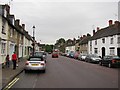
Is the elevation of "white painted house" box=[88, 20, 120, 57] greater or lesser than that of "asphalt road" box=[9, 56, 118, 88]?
greater

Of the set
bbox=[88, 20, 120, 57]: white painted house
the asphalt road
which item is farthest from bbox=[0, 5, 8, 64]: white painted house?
bbox=[88, 20, 120, 57]: white painted house

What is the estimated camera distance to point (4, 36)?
25703 mm

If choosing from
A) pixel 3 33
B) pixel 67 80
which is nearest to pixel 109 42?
pixel 3 33

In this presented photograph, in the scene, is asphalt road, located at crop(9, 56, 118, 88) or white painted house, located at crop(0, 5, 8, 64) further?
white painted house, located at crop(0, 5, 8, 64)

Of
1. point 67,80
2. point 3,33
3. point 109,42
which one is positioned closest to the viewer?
point 67,80

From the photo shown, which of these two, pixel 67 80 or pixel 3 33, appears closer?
pixel 67 80

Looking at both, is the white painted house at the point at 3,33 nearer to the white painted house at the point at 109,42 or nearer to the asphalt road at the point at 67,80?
the asphalt road at the point at 67,80

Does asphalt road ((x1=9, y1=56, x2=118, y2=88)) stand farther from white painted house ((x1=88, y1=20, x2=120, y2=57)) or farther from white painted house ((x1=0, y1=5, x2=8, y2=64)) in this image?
white painted house ((x1=88, y1=20, x2=120, y2=57))

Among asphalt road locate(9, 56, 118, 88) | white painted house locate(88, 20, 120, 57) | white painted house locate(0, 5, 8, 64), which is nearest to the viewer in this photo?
asphalt road locate(9, 56, 118, 88)

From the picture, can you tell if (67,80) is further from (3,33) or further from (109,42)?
(109,42)

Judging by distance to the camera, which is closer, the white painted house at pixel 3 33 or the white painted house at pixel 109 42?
the white painted house at pixel 3 33

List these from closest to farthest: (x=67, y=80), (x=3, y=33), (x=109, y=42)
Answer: (x=67, y=80) < (x=3, y=33) < (x=109, y=42)

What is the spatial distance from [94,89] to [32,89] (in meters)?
2.84

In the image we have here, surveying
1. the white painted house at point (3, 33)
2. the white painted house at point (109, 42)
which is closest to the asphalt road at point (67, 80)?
the white painted house at point (3, 33)
